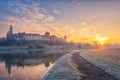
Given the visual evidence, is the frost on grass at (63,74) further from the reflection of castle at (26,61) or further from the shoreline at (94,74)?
the reflection of castle at (26,61)

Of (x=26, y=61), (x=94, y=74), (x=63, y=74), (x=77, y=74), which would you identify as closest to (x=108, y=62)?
(x=94, y=74)

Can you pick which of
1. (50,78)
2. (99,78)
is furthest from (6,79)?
(99,78)

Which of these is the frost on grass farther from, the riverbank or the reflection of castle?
the reflection of castle

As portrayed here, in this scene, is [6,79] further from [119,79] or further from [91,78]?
[119,79]

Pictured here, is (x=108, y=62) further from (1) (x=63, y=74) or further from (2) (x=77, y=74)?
(1) (x=63, y=74)

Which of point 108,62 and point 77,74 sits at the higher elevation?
point 77,74

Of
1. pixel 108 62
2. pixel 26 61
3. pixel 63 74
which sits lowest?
pixel 26 61

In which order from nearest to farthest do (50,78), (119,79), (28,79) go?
(119,79), (50,78), (28,79)

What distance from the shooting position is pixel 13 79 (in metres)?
30.6

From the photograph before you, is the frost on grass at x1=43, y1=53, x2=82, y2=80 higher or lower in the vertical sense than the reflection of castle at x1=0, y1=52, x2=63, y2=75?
higher

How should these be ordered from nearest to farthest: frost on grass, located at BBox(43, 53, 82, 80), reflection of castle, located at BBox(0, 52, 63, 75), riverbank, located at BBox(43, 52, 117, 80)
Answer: riverbank, located at BBox(43, 52, 117, 80) < frost on grass, located at BBox(43, 53, 82, 80) < reflection of castle, located at BBox(0, 52, 63, 75)

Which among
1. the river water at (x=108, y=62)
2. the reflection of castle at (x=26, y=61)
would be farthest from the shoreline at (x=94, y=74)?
the reflection of castle at (x=26, y=61)

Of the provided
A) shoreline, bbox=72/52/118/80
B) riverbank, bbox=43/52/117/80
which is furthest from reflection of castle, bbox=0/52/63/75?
shoreline, bbox=72/52/118/80

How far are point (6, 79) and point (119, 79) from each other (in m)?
15.9
